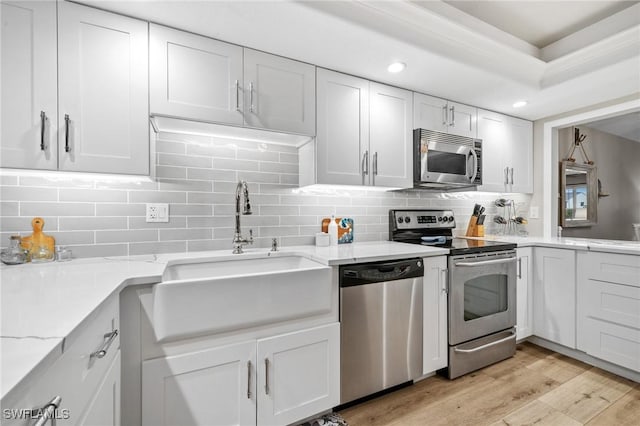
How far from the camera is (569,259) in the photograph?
2365mm

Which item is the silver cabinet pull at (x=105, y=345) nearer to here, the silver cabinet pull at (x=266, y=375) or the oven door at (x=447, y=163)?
the silver cabinet pull at (x=266, y=375)

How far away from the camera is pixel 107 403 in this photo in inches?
37.8

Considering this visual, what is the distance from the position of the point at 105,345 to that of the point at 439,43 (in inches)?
89.9

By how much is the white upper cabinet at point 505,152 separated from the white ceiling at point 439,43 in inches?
8.7

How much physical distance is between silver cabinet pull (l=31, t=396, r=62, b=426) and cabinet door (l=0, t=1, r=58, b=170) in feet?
3.81

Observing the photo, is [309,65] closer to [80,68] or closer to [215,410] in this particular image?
[80,68]

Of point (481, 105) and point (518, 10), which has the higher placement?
point (518, 10)

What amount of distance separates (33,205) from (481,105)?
339 centimetres

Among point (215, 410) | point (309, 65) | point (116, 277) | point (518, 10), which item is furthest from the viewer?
point (518, 10)

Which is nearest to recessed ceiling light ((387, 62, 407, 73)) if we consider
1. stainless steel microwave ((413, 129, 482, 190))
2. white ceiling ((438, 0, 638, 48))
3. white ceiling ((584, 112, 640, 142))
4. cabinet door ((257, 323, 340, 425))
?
white ceiling ((438, 0, 638, 48))

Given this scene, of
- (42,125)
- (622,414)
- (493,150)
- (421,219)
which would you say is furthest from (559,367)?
(42,125)

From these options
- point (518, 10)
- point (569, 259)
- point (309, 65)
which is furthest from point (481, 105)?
point (309, 65)

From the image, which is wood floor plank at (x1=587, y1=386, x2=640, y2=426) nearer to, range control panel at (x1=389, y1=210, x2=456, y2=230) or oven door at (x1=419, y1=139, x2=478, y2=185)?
range control panel at (x1=389, y1=210, x2=456, y2=230)

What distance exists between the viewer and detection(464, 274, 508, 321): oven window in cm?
212
